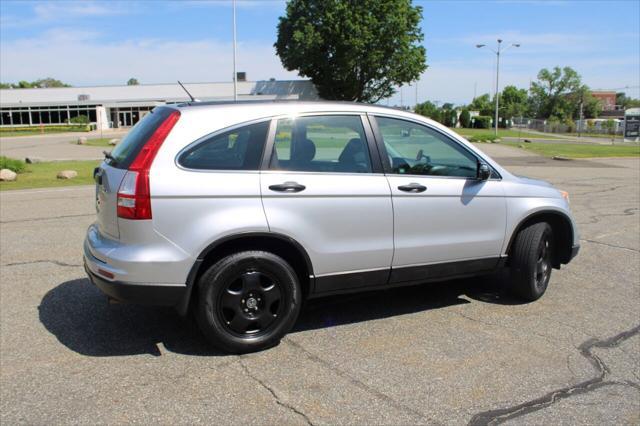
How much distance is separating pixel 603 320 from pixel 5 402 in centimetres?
466

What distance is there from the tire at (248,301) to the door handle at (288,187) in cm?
48

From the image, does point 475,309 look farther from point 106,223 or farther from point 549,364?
point 106,223

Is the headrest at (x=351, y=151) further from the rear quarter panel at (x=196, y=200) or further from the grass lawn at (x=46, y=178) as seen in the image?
the grass lawn at (x=46, y=178)

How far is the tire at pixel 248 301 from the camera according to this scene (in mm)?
3982

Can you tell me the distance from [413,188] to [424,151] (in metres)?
0.52

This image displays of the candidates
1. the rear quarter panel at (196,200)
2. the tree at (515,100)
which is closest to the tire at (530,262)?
the rear quarter panel at (196,200)

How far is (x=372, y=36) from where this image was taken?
A: 58344 millimetres

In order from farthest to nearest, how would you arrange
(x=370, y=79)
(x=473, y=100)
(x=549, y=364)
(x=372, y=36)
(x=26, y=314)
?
(x=473, y=100), (x=370, y=79), (x=372, y=36), (x=26, y=314), (x=549, y=364)

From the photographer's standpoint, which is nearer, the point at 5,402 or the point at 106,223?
the point at 5,402

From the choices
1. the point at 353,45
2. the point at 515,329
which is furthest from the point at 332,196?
the point at 353,45

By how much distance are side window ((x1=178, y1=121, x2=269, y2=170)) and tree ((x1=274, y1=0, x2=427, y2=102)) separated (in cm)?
5591

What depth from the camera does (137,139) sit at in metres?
4.18

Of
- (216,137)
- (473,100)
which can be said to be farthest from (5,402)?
(473,100)

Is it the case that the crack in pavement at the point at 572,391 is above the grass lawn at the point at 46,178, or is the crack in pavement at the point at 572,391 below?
below
